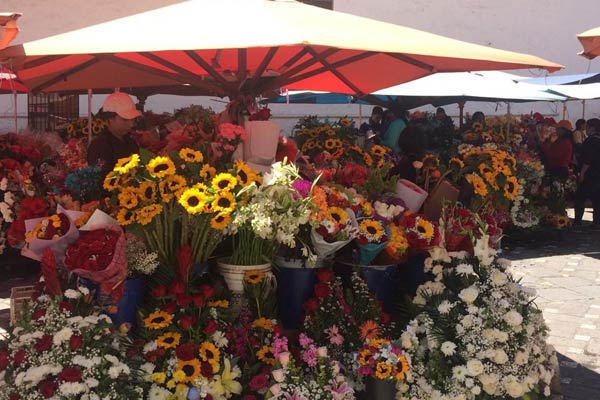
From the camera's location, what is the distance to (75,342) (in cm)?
304

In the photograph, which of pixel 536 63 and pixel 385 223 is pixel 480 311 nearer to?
pixel 385 223

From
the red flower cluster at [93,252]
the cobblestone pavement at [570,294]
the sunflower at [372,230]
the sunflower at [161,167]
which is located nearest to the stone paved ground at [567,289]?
the cobblestone pavement at [570,294]

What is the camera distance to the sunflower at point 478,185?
4.70 metres

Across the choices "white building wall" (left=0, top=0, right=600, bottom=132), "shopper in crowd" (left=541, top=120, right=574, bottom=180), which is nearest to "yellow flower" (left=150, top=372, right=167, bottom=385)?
"shopper in crowd" (left=541, top=120, right=574, bottom=180)

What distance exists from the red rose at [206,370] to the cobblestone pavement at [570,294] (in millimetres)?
2301

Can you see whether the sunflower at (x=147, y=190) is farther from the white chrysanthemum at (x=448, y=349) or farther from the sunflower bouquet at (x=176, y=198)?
the white chrysanthemum at (x=448, y=349)

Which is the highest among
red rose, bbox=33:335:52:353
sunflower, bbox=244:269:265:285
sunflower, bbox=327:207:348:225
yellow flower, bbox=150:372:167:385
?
sunflower, bbox=327:207:348:225

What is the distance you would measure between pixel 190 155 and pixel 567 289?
4.99 metres

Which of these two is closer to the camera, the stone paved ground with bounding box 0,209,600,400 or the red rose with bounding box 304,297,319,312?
the red rose with bounding box 304,297,319,312

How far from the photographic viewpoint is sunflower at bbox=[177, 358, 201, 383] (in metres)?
3.20

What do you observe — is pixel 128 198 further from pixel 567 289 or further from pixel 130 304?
pixel 567 289

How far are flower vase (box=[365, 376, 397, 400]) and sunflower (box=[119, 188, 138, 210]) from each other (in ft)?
4.82

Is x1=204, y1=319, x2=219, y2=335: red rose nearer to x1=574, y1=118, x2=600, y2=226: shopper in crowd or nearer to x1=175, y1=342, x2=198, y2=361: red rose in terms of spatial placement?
x1=175, y1=342, x2=198, y2=361: red rose

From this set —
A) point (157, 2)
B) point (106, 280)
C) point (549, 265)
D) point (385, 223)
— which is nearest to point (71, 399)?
point (106, 280)
